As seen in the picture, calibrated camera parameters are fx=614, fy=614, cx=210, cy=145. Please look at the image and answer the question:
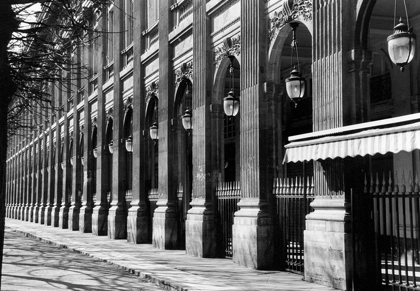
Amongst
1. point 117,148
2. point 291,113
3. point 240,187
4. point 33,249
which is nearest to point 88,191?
point 117,148

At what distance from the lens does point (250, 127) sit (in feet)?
47.9

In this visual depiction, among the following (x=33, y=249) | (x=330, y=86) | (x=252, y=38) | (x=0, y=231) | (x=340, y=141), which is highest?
(x=252, y=38)

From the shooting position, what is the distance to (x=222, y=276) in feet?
41.2

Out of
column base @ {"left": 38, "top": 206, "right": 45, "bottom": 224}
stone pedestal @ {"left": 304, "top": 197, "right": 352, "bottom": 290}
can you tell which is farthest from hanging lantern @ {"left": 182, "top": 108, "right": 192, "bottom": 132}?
column base @ {"left": 38, "top": 206, "right": 45, "bottom": 224}

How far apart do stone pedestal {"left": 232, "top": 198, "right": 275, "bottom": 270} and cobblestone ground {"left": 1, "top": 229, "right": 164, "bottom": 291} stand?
2.59m

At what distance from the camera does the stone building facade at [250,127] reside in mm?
10891

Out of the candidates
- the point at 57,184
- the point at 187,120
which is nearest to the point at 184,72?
the point at 187,120

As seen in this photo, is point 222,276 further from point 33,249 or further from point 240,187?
point 33,249

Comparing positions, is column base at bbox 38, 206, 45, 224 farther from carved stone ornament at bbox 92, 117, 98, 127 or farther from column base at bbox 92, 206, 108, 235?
column base at bbox 92, 206, 108, 235

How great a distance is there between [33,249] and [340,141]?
1461 centimetres

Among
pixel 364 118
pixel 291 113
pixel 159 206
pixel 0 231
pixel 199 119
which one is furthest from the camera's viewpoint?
pixel 291 113

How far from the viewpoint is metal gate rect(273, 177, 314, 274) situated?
1266 cm

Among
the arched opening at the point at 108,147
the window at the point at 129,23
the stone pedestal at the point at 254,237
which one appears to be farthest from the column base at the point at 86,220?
the stone pedestal at the point at 254,237

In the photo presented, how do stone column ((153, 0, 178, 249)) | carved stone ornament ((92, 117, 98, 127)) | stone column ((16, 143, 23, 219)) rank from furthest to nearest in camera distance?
1. stone column ((16, 143, 23, 219))
2. carved stone ornament ((92, 117, 98, 127))
3. stone column ((153, 0, 178, 249))
